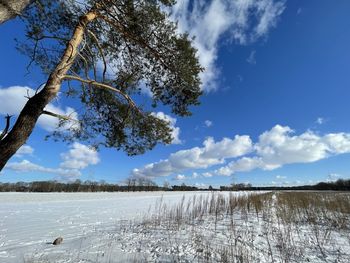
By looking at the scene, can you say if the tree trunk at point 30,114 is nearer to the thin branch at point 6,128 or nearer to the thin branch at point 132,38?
the thin branch at point 6,128

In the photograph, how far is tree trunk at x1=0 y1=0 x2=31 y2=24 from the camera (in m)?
2.35

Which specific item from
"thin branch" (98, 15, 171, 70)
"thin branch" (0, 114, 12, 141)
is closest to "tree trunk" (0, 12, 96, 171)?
"thin branch" (0, 114, 12, 141)

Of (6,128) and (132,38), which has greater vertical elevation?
(132,38)

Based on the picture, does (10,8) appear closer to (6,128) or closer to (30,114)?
(30,114)

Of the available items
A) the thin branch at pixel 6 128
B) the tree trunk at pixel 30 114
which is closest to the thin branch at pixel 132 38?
the tree trunk at pixel 30 114

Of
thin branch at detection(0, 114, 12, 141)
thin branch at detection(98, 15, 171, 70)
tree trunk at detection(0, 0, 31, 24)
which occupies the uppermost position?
thin branch at detection(98, 15, 171, 70)

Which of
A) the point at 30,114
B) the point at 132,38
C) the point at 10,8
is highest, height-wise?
the point at 132,38

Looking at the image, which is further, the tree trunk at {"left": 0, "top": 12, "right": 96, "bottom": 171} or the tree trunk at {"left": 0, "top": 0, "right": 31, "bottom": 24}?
the tree trunk at {"left": 0, "top": 12, "right": 96, "bottom": 171}

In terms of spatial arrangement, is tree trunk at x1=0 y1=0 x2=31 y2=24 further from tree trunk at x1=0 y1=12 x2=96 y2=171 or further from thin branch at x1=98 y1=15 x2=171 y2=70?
Result: thin branch at x1=98 y1=15 x2=171 y2=70

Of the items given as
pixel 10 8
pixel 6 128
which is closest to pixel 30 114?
pixel 6 128

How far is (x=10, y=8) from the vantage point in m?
2.41

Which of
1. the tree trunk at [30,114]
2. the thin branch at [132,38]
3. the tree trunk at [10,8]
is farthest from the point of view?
the thin branch at [132,38]

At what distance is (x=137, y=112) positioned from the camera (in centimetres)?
529

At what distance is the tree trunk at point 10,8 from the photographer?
2350 mm
